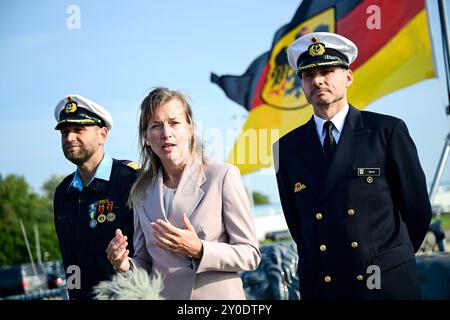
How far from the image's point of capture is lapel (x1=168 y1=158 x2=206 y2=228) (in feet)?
8.97

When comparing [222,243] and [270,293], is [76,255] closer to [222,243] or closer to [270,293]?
[222,243]

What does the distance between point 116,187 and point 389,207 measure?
4.78 ft

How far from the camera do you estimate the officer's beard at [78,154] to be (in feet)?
11.5

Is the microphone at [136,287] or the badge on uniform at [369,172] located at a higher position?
the badge on uniform at [369,172]

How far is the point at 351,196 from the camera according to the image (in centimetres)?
293

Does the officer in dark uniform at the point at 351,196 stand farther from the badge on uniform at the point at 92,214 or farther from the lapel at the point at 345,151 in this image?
the badge on uniform at the point at 92,214

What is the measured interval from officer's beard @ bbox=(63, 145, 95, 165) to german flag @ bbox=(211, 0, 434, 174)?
1558 mm

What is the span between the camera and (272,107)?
747cm

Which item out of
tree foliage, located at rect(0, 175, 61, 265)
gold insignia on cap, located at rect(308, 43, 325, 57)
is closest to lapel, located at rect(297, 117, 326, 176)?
gold insignia on cap, located at rect(308, 43, 325, 57)

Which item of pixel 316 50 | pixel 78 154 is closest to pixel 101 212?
pixel 78 154

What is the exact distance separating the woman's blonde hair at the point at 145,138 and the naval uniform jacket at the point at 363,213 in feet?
1.88

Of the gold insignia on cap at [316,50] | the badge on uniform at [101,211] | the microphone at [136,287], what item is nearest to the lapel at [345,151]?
the gold insignia on cap at [316,50]

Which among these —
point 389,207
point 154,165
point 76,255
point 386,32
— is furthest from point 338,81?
point 386,32

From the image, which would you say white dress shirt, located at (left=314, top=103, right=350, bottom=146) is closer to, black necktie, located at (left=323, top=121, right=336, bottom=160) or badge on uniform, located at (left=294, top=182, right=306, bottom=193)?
black necktie, located at (left=323, top=121, right=336, bottom=160)
